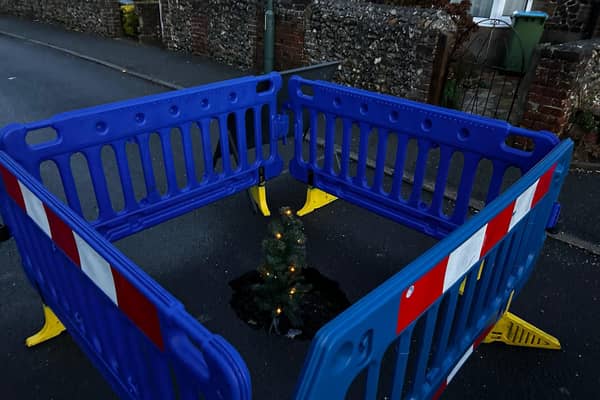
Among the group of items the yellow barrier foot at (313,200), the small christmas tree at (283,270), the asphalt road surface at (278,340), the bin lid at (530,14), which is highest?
the bin lid at (530,14)

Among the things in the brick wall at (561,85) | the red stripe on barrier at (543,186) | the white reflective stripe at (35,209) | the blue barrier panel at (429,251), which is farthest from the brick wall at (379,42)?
the white reflective stripe at (35,209)

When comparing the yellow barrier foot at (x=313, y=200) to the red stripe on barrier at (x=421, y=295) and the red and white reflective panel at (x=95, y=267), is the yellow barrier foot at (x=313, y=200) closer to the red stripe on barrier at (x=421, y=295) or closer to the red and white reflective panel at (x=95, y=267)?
the red and white reflective panel at (x=95, y=267)

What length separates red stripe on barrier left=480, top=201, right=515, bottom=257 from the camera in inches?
70.9

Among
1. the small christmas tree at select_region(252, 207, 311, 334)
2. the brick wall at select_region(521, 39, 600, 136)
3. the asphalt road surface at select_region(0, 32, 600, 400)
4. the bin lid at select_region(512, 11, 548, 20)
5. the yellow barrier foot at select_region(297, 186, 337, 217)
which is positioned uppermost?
the bin lid at select_region(512, 11, 548, 20)

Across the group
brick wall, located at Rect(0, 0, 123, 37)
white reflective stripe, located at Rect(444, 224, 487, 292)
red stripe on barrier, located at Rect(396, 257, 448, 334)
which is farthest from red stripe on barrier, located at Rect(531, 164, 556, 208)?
brick wall, located at Rect(0, 0, 123, 37)

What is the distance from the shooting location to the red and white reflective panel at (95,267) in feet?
4.58

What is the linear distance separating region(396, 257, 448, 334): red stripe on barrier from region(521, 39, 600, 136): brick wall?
4.52 meters

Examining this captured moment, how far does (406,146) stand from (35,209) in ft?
7.92

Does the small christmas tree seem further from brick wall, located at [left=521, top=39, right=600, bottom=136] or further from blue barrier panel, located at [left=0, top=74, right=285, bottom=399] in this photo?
brick wall, located at [left=521, top=39, right=600, bottom=136]

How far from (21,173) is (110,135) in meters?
1.00

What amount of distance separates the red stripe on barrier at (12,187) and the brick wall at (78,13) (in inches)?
497

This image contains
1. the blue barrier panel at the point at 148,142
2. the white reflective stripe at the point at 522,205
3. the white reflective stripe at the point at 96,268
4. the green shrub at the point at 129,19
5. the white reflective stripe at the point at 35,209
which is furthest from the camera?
the green shrub at the point at 129,19

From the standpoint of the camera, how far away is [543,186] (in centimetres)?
233

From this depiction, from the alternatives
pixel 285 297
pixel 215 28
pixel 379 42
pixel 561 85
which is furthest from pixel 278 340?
pixel 215 28
